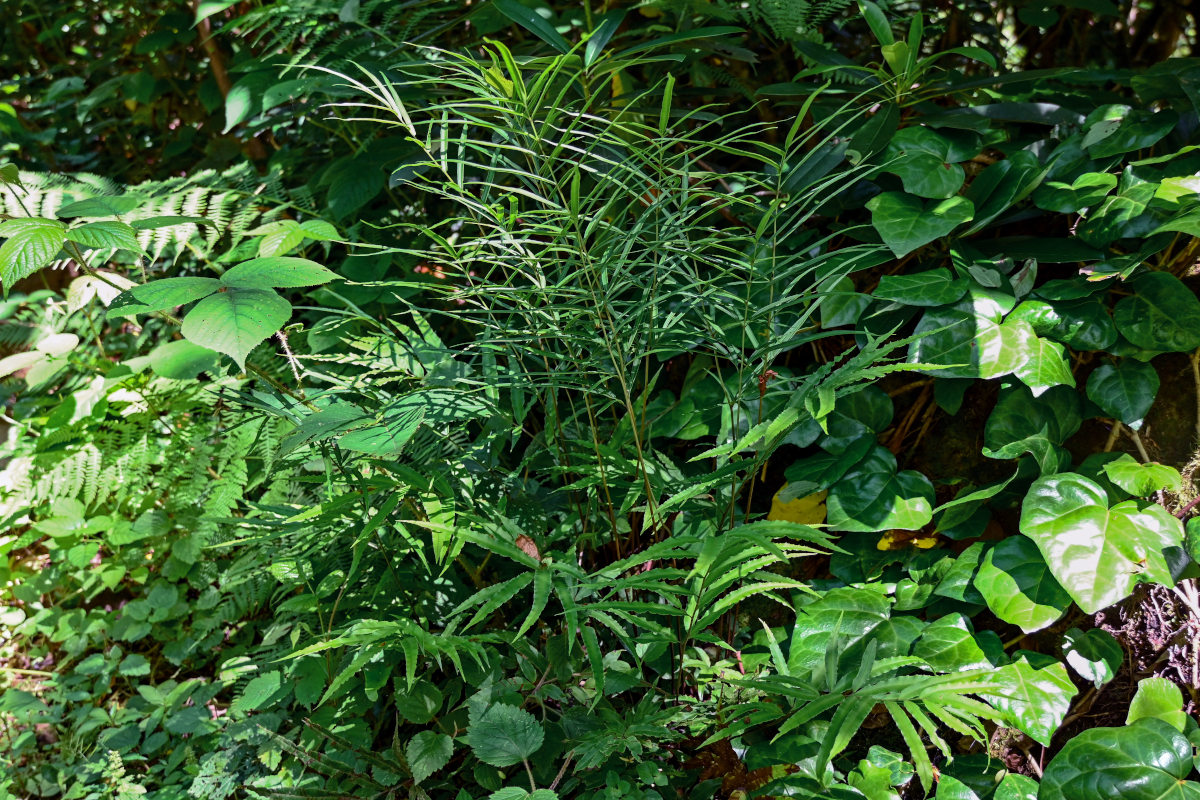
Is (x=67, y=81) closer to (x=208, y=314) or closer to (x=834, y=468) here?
(x=208, y=314)

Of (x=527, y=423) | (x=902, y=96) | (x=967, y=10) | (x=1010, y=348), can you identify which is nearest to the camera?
(x=1010, y=348)

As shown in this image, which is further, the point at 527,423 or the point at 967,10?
the point at 967,10

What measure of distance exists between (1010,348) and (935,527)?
1.07 feet

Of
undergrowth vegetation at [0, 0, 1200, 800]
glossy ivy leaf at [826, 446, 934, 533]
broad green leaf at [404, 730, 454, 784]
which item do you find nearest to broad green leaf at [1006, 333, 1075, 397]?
undergrowth vegetation at [0, 0, 1200, 800]

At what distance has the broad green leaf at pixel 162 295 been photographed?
0.94 metres

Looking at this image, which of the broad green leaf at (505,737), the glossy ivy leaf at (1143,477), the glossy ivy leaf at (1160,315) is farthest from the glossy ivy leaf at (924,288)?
the broad green leaf at (505,737)

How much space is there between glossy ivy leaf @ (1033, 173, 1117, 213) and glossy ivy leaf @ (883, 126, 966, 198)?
14 cm

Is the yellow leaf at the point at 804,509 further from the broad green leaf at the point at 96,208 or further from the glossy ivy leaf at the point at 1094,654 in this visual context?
the broad green leaf at the point at 96,208

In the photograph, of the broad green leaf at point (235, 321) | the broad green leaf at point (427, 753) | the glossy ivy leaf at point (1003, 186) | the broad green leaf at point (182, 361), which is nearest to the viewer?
the broad green leaf at point (235, 321)

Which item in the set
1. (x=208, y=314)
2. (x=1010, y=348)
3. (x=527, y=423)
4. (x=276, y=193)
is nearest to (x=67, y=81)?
(x=276, y=193)

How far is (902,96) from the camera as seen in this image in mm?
1432

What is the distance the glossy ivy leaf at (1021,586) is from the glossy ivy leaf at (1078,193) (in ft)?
1.81

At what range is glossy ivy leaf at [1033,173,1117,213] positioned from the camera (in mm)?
1312

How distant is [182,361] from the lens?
62.0 inches
